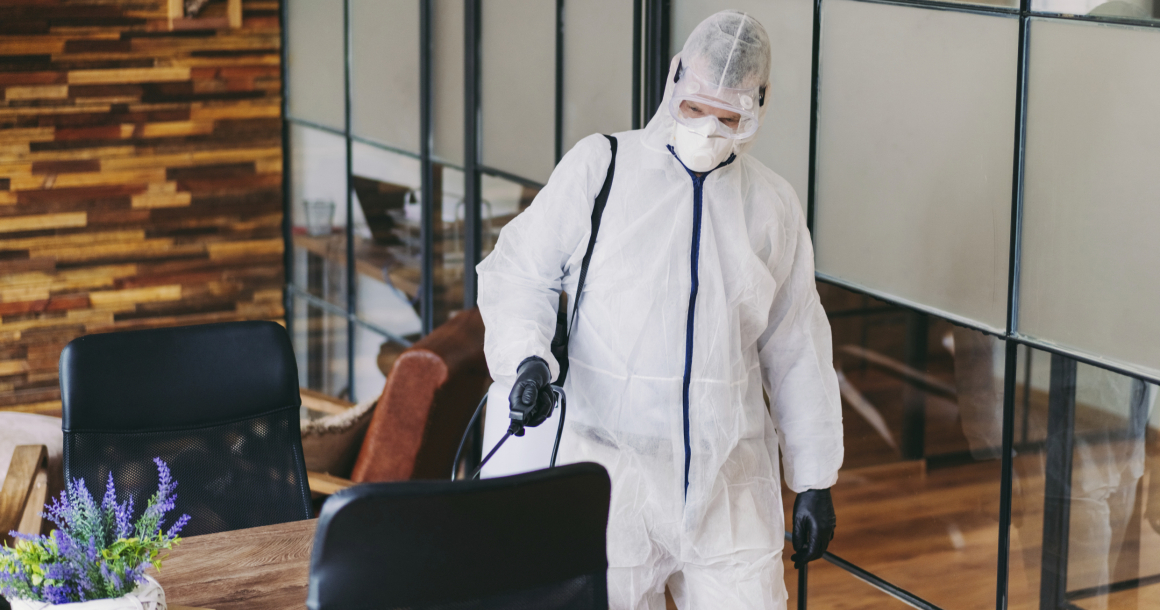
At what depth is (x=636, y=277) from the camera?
5.15 ft

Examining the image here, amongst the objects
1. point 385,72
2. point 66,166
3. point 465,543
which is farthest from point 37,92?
point 465,543

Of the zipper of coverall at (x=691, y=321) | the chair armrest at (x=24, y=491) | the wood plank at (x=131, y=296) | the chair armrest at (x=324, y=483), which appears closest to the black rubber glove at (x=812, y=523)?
the zipper of coverall at (x=691, y=321)

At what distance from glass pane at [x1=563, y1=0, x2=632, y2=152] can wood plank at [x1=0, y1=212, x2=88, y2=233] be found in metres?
2.48

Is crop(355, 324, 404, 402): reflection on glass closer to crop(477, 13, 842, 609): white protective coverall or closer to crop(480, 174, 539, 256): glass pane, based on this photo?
crop(480, 174, 539, 256): glass pane

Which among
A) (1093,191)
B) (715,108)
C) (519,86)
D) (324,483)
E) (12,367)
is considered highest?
(519,86)

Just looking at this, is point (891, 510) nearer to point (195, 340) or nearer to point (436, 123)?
point (436, 123)

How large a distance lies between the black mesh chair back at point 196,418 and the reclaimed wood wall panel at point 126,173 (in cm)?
265

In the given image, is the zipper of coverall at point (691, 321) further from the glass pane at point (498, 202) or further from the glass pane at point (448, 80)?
the glass pane at point (448, 80)

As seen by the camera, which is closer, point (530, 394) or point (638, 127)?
point (530, 394)

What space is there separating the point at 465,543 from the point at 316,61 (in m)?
3.78

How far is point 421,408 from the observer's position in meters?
2.43

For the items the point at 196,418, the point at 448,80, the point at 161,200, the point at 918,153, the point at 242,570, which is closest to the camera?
the point at 242,570

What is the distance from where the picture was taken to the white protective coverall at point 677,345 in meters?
1.56

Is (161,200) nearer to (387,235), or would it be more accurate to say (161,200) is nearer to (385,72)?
(387,235)
